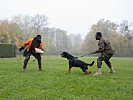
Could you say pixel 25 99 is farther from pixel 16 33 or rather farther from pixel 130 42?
pixel 130 42

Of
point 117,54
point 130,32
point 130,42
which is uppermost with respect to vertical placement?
point 130,32

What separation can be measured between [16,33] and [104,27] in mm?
36058

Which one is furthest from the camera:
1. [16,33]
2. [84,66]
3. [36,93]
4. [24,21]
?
[24,21]

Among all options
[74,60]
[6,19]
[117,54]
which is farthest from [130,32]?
[74,60]

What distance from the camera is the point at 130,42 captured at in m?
63.0

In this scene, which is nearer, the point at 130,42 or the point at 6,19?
the point at 6,19

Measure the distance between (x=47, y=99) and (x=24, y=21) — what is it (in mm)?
60434

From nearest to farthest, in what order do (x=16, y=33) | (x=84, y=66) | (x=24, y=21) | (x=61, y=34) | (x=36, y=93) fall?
(x=36, y=93)
(x=84, y=66)
(x=16, y=33)
(x=24, y=21)
(x=61, y=34)

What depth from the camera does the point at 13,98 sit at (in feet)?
12.6

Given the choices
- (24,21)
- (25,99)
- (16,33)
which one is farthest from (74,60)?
(24,21)

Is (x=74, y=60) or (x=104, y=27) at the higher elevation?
(x=104, y=27)

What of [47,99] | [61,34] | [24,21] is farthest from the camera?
[61,34]

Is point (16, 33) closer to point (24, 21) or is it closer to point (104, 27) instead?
point (24, 21)

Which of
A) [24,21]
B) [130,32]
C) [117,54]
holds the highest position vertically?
[24,21]
